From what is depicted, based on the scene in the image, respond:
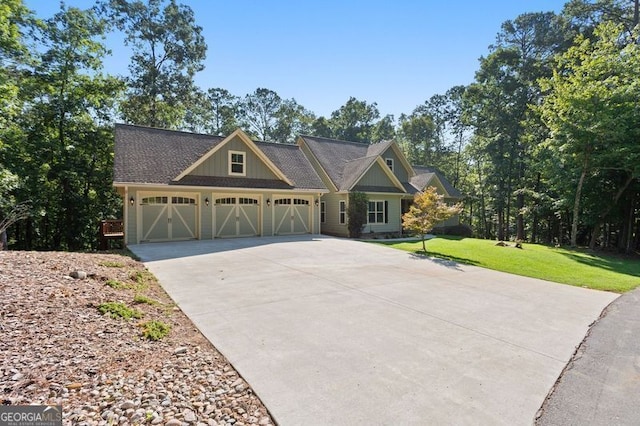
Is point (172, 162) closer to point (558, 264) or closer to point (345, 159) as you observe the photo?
point (345, 159)

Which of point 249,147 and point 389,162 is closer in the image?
point 249,147

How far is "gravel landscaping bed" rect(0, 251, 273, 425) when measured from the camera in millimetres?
2945

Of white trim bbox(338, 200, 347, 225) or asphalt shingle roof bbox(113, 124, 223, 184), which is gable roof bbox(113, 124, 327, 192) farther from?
white trim bbox(338, 200, 347, 225)

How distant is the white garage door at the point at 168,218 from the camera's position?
14500 mm

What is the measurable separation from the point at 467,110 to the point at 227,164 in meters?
26.0

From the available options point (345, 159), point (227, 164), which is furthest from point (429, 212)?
point (345, 159)

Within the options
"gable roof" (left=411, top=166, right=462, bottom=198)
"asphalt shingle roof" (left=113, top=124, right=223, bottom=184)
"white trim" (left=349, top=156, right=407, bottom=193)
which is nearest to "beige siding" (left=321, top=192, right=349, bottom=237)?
"white trim" (left=349, top=156, right=407, bottom=193)

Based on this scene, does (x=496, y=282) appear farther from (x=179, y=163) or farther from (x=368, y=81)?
(x=368, y=81)

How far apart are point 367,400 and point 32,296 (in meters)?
5.21

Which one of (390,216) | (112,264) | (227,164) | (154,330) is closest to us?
(154,330)

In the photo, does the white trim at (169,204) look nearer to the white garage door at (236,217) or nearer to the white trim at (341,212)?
the white garage door at (236,217)

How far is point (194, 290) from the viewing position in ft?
23.8

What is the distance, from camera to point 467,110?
3216cm

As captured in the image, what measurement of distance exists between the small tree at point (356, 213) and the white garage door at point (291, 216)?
246 centimetres
